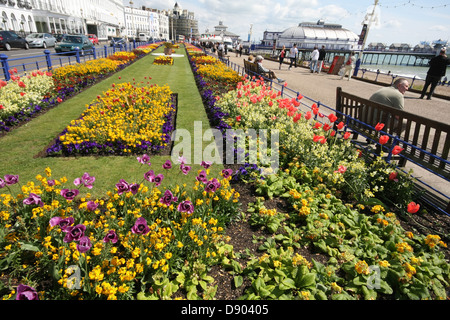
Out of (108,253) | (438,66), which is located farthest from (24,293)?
(438,66)

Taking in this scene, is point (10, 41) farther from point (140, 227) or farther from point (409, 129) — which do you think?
point (409, 129)

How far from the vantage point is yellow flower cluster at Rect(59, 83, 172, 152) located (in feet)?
18.1

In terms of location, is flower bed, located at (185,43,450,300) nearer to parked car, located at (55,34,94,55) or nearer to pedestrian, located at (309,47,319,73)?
pedestrian, located at (309,47,319,73)

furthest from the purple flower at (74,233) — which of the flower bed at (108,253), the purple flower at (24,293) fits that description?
the purple flower at (24,293)

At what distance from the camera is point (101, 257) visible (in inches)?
95.8

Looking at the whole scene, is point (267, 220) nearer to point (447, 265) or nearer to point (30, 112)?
point (447, 265)

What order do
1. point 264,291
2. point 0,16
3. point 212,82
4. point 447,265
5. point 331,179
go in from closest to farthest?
point 264,291 → point 447,265 → point 331,179 → point 212,82 → point 0,16

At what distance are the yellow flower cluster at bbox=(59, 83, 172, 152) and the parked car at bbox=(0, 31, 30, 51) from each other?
948 inches

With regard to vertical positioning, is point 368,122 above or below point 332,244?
above

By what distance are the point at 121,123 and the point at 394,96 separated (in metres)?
6.16

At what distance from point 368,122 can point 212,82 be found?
7716 mm

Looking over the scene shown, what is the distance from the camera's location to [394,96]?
207 inches
